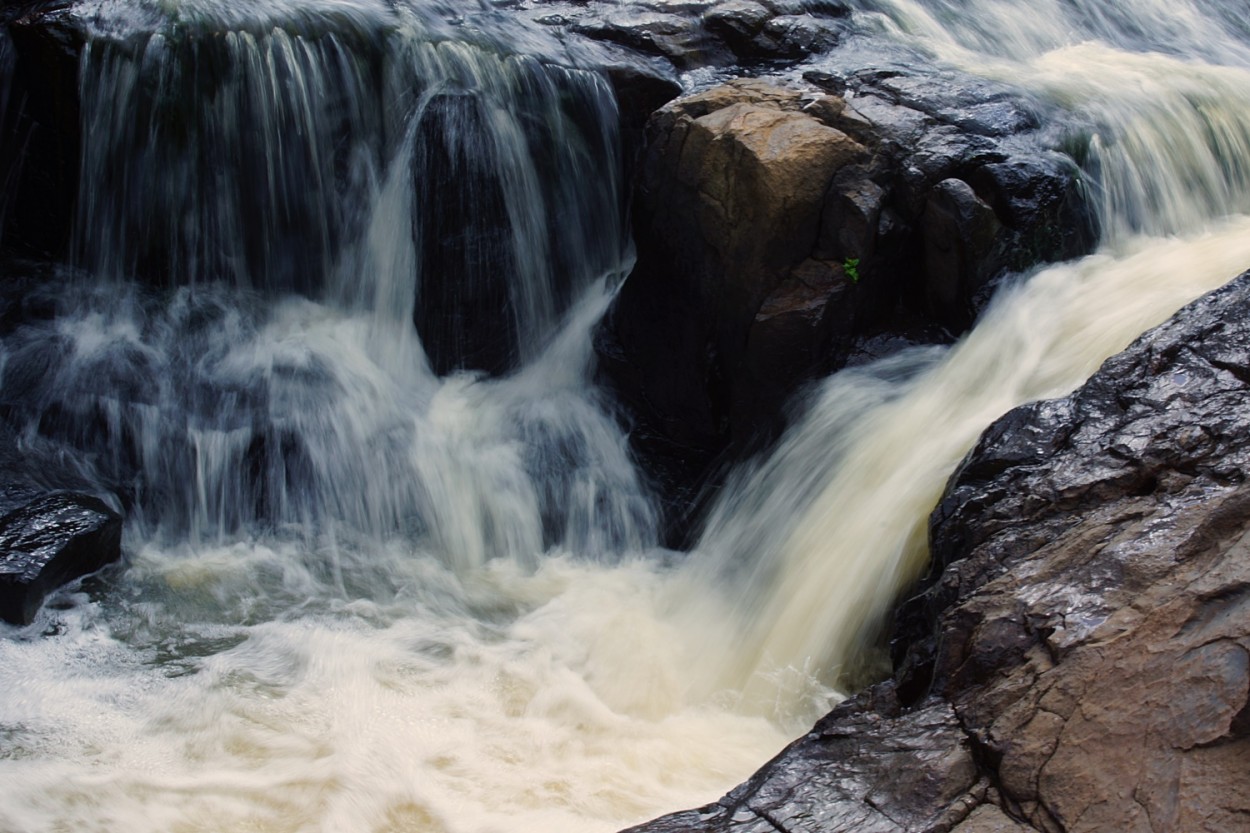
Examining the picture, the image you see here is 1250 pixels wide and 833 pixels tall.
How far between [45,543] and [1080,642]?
172 inches

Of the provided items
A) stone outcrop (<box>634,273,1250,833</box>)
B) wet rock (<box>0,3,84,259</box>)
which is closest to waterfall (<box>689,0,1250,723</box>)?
stone outcrop (<box>634,273,1250,833</box>)

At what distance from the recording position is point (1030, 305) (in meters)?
5.71

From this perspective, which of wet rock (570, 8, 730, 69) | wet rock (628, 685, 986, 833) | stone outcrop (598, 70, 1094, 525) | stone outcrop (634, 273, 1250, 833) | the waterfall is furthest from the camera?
wet rock (570, 8, 730, 69)

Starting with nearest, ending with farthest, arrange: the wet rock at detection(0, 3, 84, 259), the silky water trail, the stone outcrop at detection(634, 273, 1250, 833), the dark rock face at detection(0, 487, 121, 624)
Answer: the stone outcrop at detection(634, 273, 1250, 833) < the silky water trail < the dark rock face at detection(0, 487, 121, 624) < the wet rock at detection(0, 3, 84, 259)

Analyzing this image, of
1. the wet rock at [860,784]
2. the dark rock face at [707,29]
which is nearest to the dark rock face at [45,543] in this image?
the wet rock at [860,784]

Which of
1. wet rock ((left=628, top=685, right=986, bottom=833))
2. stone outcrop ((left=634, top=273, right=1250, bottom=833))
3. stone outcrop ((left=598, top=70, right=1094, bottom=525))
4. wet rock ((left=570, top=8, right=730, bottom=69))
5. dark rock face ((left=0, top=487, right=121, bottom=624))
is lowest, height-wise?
dark rock face ((left=0, top=487, right=121, bottom=624))

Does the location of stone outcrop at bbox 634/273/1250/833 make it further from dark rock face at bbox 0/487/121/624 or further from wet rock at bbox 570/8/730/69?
wet rock at bbox 570/8/730/69

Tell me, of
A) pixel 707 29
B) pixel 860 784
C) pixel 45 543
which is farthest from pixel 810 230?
pixel 45 543

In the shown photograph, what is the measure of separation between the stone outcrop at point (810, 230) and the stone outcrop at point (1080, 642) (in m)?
1.67

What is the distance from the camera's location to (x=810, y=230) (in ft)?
19.2

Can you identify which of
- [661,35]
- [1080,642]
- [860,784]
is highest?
[661,35]

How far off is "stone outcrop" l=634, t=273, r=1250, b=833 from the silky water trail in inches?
29.5

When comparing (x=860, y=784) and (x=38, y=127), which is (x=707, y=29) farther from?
(x=860, y=784)

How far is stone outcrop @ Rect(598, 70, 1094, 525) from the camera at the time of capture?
5.80m
